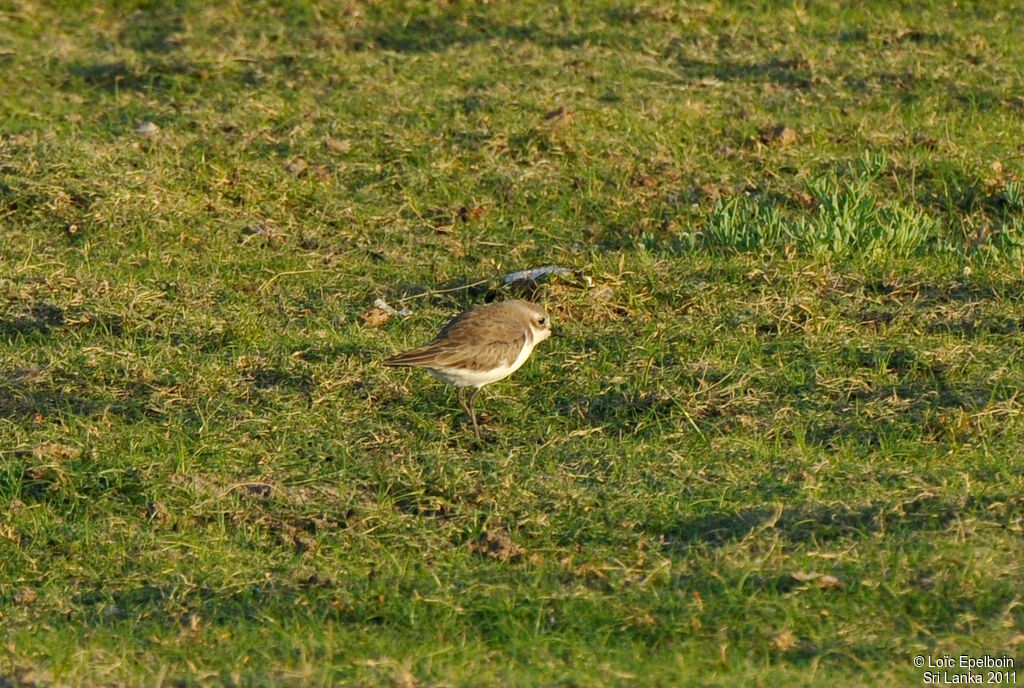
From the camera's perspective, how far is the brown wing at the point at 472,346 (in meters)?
6.89

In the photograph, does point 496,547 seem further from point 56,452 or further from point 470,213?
point 470,213

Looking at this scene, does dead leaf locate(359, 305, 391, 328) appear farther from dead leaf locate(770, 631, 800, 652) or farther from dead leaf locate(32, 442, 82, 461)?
dead leaf locate(770, 631, 800, 652)

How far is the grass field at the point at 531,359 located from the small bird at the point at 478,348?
24 centimetres

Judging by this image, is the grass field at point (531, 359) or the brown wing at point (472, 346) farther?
the brown wing at point (472, 346)

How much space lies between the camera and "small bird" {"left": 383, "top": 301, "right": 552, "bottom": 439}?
22.6 ft

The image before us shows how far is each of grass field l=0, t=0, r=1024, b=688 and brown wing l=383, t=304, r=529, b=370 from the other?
322 millimetres

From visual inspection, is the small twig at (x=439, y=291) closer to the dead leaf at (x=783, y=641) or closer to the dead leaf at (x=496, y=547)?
the dead leaf at (x=496, y=547)

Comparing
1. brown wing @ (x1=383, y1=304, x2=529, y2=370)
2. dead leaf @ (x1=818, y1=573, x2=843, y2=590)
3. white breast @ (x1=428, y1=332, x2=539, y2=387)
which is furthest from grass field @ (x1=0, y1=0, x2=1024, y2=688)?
brown wing @ (x1=383, y1=304, x2=529, y2=370)

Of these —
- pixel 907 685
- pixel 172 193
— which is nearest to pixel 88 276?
pixel 172 193

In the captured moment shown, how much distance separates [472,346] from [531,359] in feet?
2.59

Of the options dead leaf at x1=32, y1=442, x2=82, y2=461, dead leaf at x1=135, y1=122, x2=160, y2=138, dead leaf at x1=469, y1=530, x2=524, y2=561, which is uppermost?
dead leaf at x1=135, y1=122, x2=160, y2=138

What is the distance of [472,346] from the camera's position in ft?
22.8

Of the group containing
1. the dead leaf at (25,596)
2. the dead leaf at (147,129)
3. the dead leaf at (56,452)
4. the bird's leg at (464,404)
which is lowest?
the dead leaf at (25,596)

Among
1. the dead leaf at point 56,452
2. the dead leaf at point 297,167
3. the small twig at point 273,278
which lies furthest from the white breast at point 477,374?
the dead leaf at point 297,167
